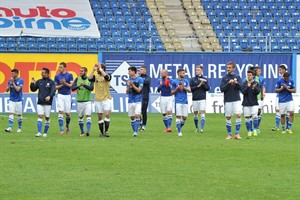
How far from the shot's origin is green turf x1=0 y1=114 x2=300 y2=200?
14867 millimetres

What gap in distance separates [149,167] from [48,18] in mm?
34333

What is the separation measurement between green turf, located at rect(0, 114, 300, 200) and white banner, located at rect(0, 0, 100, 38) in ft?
69.6

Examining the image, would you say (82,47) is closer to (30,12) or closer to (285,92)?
(30,12)

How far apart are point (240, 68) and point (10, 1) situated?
15.3 meters

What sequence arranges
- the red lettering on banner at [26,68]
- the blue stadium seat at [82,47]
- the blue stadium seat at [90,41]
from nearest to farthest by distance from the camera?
the red lettering on banner at [26,68] → the blue stadium seat at [82,47] → the blue stadium seat at [90,41]

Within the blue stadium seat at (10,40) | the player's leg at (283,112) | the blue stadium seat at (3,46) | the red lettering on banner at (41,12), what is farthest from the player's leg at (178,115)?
the red lettering on banner at (41,12)

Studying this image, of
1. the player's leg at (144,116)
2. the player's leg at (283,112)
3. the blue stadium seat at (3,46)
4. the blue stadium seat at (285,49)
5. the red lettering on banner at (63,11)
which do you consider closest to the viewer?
the player's leg at (283,112)

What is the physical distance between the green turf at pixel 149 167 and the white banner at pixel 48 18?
2121 cm

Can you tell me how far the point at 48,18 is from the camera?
170 ft

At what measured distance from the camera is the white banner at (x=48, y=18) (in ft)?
163

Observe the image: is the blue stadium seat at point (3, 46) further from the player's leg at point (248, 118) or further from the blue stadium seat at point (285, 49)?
the player's leg at point (248, 118)

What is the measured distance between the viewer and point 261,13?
174ft

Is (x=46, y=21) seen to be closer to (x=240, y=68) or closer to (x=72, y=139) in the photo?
(x=240, y=68)

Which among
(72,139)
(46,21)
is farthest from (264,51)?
(72,139)
